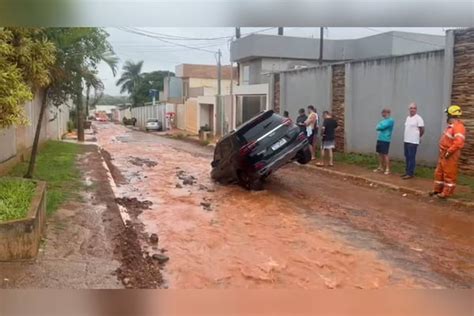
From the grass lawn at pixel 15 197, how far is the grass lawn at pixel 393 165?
6252mm

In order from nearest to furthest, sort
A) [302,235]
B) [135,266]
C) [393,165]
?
1. [135,266]
2. [302,235]
3. [393,165]

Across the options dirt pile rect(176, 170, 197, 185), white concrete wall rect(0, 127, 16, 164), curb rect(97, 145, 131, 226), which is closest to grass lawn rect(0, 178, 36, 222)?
curb rect(97, 145, 131, 226)

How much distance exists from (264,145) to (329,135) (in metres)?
2.36

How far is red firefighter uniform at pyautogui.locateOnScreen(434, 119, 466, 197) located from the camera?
274 inches

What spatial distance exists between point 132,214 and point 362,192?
3.92m

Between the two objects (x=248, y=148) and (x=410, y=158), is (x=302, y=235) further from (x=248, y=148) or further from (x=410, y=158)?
(x=410, y=158)

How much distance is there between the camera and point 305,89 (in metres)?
9.24

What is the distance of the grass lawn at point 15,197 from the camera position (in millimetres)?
4566

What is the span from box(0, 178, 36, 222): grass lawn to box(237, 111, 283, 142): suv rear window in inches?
132

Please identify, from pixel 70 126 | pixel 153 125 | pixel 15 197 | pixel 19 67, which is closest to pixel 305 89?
pixel 19 67

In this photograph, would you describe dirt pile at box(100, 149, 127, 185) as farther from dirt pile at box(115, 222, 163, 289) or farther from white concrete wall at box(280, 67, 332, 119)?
dirt pile at box(115, 222, 163, 289)

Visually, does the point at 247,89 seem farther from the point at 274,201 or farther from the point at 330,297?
the point at 330,297

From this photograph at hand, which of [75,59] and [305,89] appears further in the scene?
[305,89]

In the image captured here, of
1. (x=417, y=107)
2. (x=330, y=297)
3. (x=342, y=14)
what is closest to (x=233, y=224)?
(x=330, y=297)
